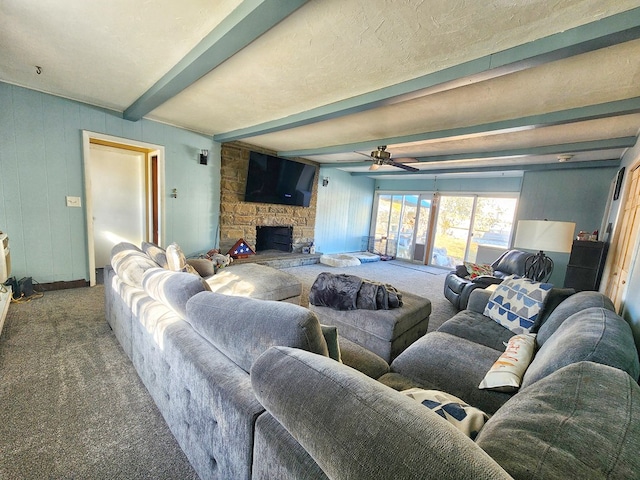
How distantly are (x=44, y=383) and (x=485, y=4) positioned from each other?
11.0ft

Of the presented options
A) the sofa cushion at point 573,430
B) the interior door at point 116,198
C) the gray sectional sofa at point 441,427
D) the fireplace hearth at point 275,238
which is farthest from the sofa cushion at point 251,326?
the fireplace hearth at point 275,238

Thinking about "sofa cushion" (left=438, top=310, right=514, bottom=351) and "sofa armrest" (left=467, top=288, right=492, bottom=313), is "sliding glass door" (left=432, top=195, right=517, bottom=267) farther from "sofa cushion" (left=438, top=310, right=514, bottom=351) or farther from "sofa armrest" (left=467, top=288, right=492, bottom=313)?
"sofa cushion" (left=438, top=310, right=514, bottom=351)

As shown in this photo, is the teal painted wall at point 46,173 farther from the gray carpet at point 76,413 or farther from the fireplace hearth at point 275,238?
the fireplace hearth at point 275,238

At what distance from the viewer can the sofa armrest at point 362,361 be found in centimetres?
141

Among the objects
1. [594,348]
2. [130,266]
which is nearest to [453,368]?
[594,348]

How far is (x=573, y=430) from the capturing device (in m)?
0.60

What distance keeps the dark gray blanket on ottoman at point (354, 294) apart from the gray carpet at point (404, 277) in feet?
3.54

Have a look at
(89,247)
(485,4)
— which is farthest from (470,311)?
(89,247)

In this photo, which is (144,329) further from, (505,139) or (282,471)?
(505,139)

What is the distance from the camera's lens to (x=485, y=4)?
4.40 feet

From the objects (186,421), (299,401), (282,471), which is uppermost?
(299,401)

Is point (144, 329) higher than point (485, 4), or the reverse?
point (485, 4)

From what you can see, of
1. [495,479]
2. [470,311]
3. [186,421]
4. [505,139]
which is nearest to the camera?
[495,479]

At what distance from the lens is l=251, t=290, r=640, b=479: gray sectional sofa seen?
48cm
